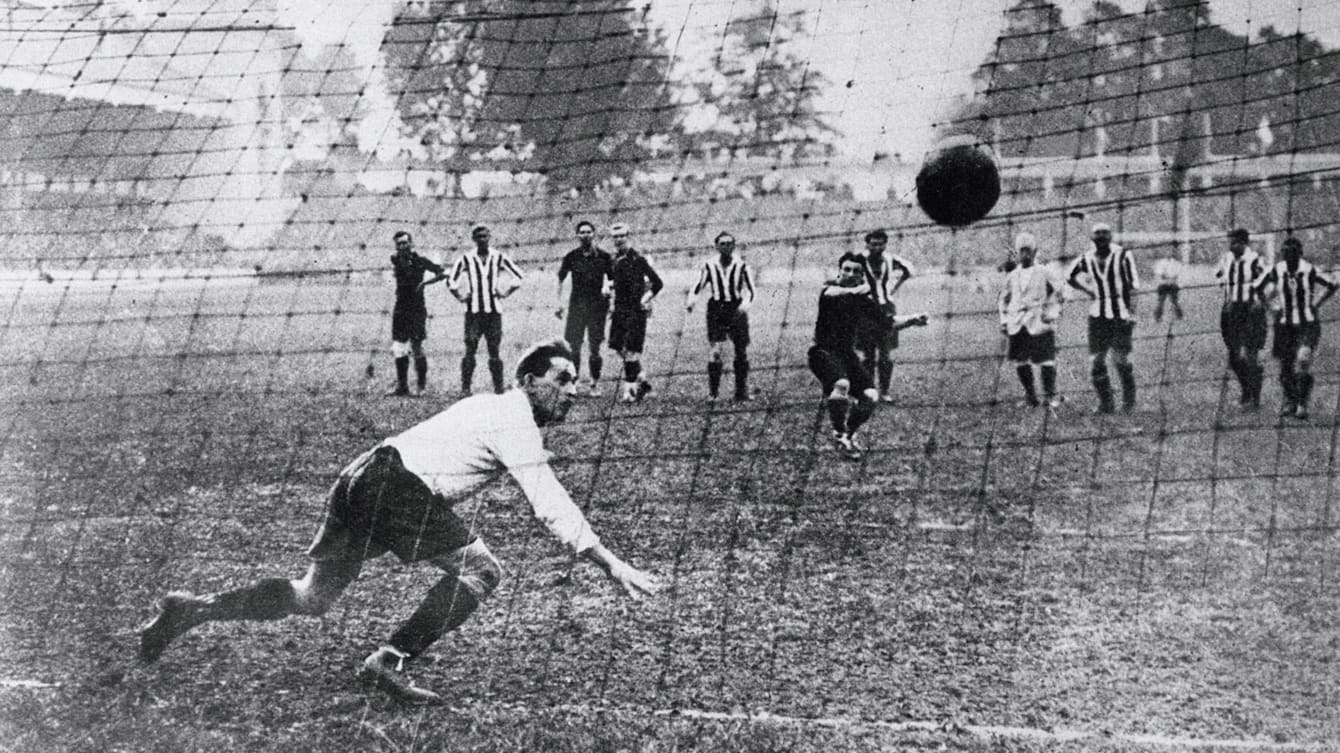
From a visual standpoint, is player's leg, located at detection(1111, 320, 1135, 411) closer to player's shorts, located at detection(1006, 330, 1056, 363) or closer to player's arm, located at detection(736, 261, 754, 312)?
player's shorts, located at detection(1006, 330, 1056, 363)

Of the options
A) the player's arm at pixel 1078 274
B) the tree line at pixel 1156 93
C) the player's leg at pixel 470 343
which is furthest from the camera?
the tree line at pixel 1156 93

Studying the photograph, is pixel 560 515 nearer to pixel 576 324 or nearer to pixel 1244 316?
pixel 576 324

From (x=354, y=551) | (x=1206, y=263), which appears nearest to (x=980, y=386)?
(x=354, y=551)

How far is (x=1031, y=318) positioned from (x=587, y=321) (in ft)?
14.6

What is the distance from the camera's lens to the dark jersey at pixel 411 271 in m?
10.4

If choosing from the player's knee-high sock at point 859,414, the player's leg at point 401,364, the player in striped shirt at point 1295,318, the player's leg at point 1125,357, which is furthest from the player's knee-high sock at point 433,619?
the player in striped shirt at point 1295,318

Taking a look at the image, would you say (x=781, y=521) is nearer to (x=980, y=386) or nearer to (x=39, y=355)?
(x=980, y=386)

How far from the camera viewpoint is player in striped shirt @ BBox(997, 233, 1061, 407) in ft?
32.8

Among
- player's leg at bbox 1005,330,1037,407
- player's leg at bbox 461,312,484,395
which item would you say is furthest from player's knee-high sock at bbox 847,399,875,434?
player's leg at bbox 461,312,484,395

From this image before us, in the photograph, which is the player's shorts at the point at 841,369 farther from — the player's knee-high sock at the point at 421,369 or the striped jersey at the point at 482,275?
the player's knee-high sock at the point at 421,369

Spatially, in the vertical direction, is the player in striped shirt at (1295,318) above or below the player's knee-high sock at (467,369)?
above

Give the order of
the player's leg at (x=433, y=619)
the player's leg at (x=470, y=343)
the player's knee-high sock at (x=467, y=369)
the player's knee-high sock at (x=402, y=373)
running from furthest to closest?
1. the player's knee-high sock at (x=402, y=373)
2. the player's knee-high sock at (x=467, y=369)
3. the player's leg at (x=470, y=343)
4. the player's leg at (x=433, y=619)

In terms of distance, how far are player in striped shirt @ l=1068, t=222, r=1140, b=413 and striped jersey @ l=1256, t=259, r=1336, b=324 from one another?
1.23 meters

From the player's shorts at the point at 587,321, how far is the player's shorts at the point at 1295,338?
6.48m
